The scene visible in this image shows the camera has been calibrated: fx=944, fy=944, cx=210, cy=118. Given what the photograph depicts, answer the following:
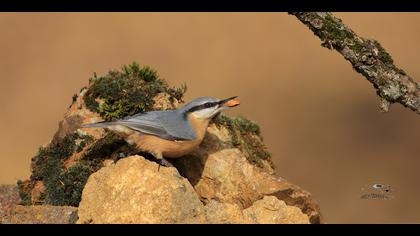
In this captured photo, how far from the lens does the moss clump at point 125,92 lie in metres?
15.4

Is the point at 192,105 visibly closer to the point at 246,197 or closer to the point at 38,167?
the point at 246,197

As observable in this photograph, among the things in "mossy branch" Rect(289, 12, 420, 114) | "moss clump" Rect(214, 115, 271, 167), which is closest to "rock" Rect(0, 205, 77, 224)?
"moss clump" Rect(214, 115, 271, 167)

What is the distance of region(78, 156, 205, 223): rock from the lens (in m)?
12.2

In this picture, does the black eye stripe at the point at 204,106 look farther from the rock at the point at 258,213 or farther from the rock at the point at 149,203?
the rock at the point at 258,213

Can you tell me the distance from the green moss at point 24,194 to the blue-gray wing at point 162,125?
244 cm

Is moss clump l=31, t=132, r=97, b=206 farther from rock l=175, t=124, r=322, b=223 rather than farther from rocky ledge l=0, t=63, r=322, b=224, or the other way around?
rock l=175, t=124, r=322, b=223

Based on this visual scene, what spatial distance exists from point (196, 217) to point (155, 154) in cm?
185

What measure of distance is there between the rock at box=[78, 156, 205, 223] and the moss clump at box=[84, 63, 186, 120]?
2.65 meters

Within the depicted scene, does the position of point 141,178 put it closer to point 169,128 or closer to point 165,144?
point 165,144

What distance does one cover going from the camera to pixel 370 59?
48.9 feet

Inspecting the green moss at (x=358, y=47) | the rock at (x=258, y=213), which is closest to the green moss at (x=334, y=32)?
the green moss at (x=358, y=47)

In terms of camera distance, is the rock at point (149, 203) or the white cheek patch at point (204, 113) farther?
the white cheek patch at point (204, 113)

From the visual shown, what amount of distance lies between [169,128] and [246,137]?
2.88 m
